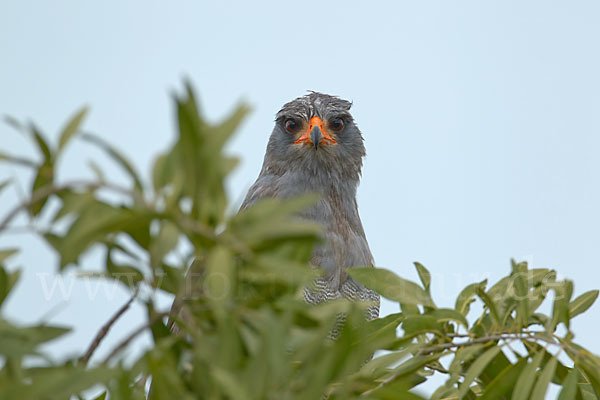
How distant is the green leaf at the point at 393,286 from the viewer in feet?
6.70

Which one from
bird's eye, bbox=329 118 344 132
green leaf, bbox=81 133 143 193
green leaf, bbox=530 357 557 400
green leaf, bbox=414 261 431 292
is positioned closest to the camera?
green leaf, bbox=81 133 143 193

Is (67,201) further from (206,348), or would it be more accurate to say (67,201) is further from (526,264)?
(526,264)

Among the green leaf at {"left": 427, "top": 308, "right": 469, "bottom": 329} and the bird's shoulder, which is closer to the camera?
the green leaf at {"left": 427, "top": 308, "right": 469, "bottom": 329}

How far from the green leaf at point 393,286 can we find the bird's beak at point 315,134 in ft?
10.3

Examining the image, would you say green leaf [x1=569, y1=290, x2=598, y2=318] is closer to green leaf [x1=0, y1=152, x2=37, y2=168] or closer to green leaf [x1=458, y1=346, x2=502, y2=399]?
green leaf [x1=458, y1=346, x2=502, y2=399]

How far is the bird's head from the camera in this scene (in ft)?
17.2

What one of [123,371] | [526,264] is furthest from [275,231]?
[526,264]

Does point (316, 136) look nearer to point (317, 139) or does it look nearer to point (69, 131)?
point (317, 139)

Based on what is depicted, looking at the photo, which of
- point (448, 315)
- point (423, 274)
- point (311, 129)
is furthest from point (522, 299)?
point (311, 129)

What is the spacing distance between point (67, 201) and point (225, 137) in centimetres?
29

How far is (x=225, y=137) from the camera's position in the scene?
1186 millimetres

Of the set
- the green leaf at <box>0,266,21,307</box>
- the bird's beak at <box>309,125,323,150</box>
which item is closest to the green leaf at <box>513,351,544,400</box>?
the green leaf at <box>0,266,21,307</box>

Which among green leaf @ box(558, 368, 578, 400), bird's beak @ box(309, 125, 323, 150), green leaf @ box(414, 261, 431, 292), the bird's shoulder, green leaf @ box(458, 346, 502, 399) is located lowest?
green leaf @ box(458, 346, 502, 399)

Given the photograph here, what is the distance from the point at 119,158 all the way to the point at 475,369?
1035 millimetres
